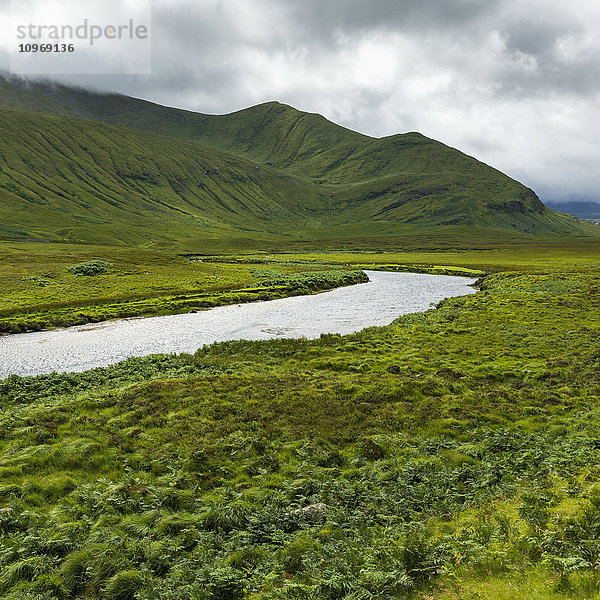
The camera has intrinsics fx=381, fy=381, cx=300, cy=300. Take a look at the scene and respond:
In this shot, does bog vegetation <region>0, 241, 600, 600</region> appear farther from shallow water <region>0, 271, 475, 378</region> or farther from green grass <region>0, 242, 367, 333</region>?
green grass <region>0, 242, 367, 333</region>

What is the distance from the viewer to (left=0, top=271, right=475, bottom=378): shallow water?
117 feet

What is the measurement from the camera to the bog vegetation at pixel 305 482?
9.33m

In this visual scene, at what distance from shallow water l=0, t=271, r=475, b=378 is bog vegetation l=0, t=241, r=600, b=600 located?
8487 millimetres

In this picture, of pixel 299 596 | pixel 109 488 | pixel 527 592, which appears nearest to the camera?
pixel 527 592

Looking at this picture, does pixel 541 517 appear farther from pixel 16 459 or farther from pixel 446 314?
pixel 446 314

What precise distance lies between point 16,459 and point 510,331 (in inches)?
1612

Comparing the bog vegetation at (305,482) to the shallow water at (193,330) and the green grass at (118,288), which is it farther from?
the green grass at (118,288)

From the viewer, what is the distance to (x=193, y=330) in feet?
155

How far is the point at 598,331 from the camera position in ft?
120

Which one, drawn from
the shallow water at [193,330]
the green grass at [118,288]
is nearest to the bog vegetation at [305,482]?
the shallow water at [193,330]

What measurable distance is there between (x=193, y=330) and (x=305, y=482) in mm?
35485

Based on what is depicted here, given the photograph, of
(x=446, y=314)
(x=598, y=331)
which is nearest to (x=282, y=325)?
(x=446, y=314)

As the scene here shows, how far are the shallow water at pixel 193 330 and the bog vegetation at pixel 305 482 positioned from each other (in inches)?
334

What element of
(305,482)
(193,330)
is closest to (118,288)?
(193,330)
